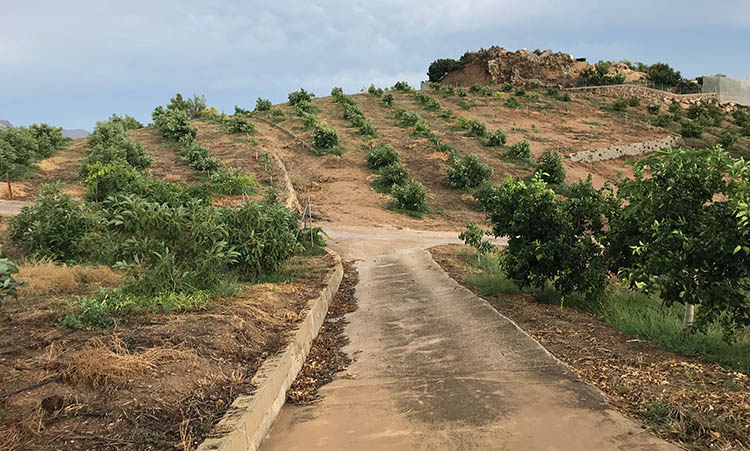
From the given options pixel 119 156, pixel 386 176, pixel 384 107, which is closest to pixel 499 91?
pixel 384 107

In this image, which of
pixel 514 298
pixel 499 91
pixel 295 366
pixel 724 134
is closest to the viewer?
pixel 295 366

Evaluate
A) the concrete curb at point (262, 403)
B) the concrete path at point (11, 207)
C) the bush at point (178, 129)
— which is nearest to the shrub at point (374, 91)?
the bush at point (178, 129)

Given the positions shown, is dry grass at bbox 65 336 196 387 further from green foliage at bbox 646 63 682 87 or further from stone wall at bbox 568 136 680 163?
green foliage at bbox 646 63 682 87

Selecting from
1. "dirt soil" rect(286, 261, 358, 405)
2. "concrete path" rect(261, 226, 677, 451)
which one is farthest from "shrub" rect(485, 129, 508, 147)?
"concrete path" rect(261, 226, 677, 451)

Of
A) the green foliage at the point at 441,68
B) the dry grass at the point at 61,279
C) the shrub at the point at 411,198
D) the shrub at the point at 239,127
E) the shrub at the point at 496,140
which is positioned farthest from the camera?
the green foliage at the point at 441,68

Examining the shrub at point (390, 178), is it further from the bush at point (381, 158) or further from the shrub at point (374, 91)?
the shrub at point (374, 91)

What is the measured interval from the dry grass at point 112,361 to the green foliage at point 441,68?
208 feet

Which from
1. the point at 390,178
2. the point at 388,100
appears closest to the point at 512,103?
the point at 388,100

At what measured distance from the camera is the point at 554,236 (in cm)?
693

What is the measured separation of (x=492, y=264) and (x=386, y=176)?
44.8 ft

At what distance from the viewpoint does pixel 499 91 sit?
51.1 metres

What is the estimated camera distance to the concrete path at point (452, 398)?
321 cm

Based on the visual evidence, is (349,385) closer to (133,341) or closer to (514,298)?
(133,341)

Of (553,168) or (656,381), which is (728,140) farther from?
(656,381)
